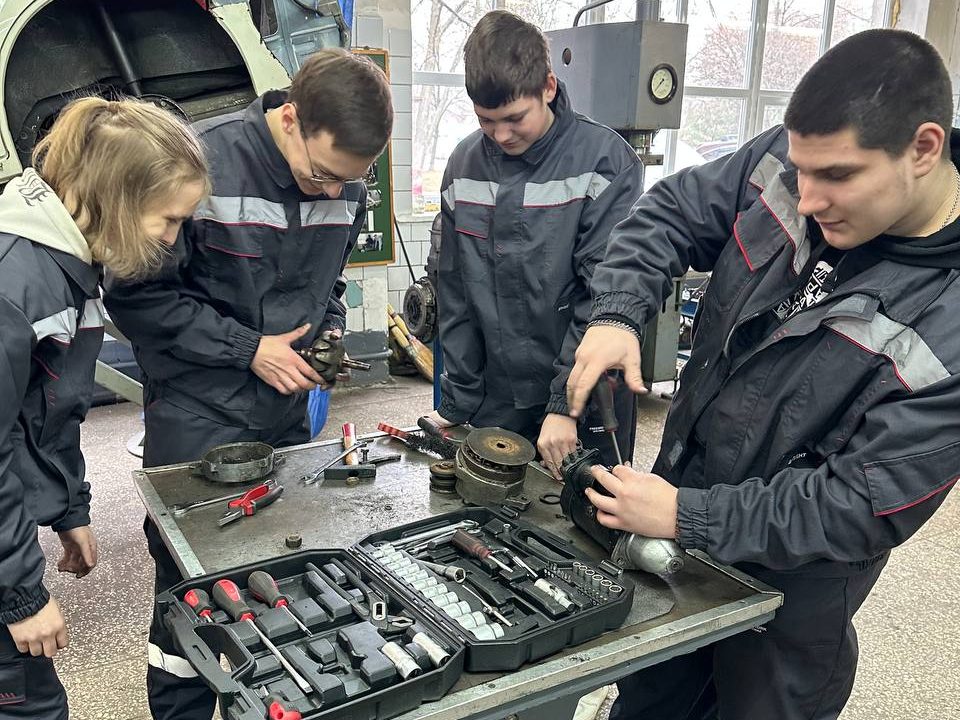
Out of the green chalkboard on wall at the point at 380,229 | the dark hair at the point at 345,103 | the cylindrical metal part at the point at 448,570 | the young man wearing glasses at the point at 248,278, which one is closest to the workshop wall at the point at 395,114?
the green chalkboard on wall at the point at 380,229

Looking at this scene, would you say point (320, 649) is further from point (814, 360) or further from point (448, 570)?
point (814, 360)

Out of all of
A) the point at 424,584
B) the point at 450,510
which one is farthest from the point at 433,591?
the point at 450,510

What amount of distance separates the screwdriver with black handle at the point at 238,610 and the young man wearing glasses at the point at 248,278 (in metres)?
0.52

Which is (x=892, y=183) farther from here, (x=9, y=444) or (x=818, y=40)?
(x=818, y=40)

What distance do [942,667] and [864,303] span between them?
58.7 inches

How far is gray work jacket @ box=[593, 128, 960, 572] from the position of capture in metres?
0.83

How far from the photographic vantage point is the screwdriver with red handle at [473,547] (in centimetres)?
96

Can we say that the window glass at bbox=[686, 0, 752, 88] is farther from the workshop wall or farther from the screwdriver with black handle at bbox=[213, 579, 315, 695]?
the screwdriver with black handle at bbox=[213, 579, 315, 695]

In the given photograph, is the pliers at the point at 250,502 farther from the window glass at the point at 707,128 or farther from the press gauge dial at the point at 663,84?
the window glass at the point at 707,128

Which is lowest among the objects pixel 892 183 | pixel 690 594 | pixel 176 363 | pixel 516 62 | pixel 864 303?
pixel 690 594

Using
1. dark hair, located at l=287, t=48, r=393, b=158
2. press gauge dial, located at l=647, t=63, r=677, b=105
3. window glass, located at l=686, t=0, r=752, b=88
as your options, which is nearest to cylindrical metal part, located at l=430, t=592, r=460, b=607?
dark hair, located at l=287, t=48, r=393, b=158

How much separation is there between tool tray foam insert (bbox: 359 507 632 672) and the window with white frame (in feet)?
11.1

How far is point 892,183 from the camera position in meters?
0.84

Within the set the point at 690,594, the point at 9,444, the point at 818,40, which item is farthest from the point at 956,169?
the point at 818,40
